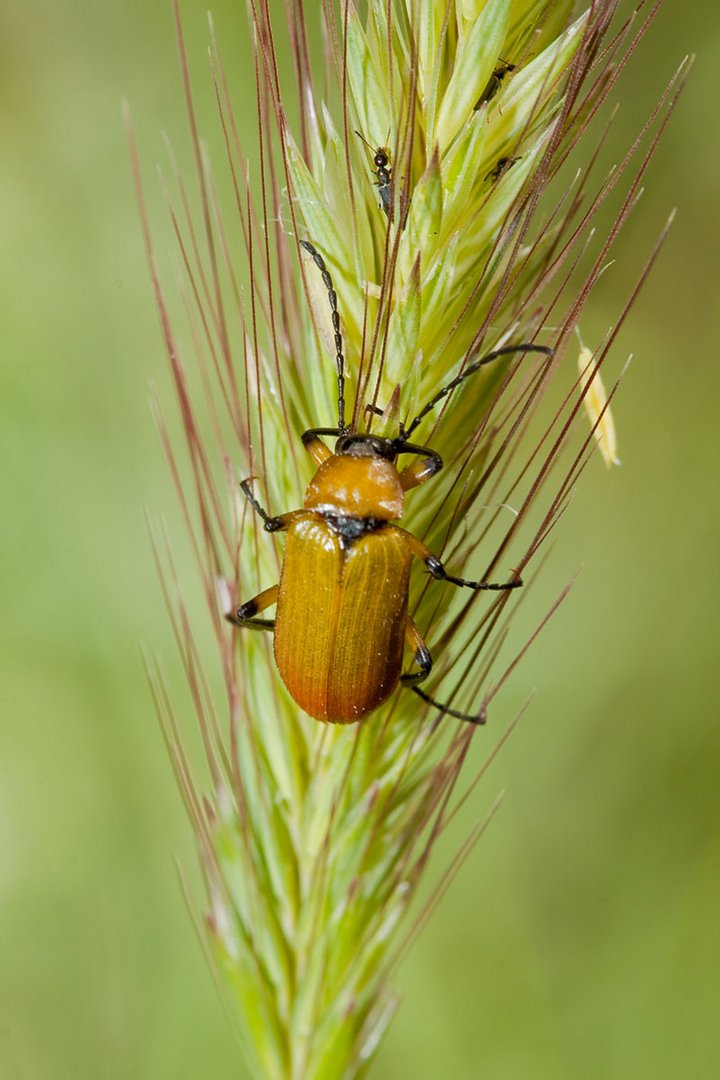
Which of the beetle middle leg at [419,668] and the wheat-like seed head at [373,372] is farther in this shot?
the beetle middle leg at [419,668]

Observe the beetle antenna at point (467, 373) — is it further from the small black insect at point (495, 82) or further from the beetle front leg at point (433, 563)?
the small black insect at point (495, 82)

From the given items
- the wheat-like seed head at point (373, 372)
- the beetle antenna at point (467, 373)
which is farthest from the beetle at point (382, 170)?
the beetle antenna at point (467, 373)

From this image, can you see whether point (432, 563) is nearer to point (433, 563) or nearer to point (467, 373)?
point (433, 563)

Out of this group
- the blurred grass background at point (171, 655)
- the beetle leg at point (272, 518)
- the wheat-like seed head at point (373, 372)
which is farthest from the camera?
the blurred grass background at point (171, 655)

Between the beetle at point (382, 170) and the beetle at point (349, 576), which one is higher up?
the beetle at point (382, 170)

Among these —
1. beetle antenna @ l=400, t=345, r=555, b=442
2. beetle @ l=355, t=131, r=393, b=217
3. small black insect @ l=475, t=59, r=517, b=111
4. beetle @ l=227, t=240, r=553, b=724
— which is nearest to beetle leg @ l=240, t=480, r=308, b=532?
beetle @ l=227, t=240, r=553, b=724

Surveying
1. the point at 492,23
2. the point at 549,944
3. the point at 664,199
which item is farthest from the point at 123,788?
the point at 664,199

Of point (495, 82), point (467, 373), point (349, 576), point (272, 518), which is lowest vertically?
point (349, 576)

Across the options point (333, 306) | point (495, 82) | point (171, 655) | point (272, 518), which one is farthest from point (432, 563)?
point (171, 655)
